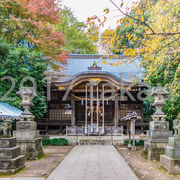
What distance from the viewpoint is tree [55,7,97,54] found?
26.6 metres

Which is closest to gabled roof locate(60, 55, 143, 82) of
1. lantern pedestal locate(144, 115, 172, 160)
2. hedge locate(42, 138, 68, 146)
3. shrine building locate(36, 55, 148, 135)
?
shrine building locate(36, 55, 148, 135)

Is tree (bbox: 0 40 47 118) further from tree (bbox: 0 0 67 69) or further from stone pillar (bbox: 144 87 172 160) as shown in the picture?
stone pillar (bbox: 144 87 172 160)

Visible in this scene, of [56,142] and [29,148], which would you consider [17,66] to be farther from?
[29,148]

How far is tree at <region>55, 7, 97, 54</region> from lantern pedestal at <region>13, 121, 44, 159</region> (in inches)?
706

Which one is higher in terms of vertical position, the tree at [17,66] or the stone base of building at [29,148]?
the tree at [17,66]

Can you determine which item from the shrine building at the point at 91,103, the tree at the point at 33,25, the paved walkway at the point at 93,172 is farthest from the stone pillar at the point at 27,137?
the shrine building at the point at 91,103

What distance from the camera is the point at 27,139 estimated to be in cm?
916

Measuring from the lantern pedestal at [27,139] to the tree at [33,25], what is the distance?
5.97 metres

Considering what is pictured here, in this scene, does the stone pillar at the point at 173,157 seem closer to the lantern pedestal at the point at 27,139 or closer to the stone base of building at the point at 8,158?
the stone base of building at the point at 8,158

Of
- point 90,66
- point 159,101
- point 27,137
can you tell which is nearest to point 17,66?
point 27,137

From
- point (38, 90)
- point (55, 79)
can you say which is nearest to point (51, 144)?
point (38, 90)

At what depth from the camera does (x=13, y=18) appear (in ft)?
40.4

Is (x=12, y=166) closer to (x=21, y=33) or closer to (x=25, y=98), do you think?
(x=25, y=98)

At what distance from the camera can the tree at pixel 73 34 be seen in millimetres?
26625
